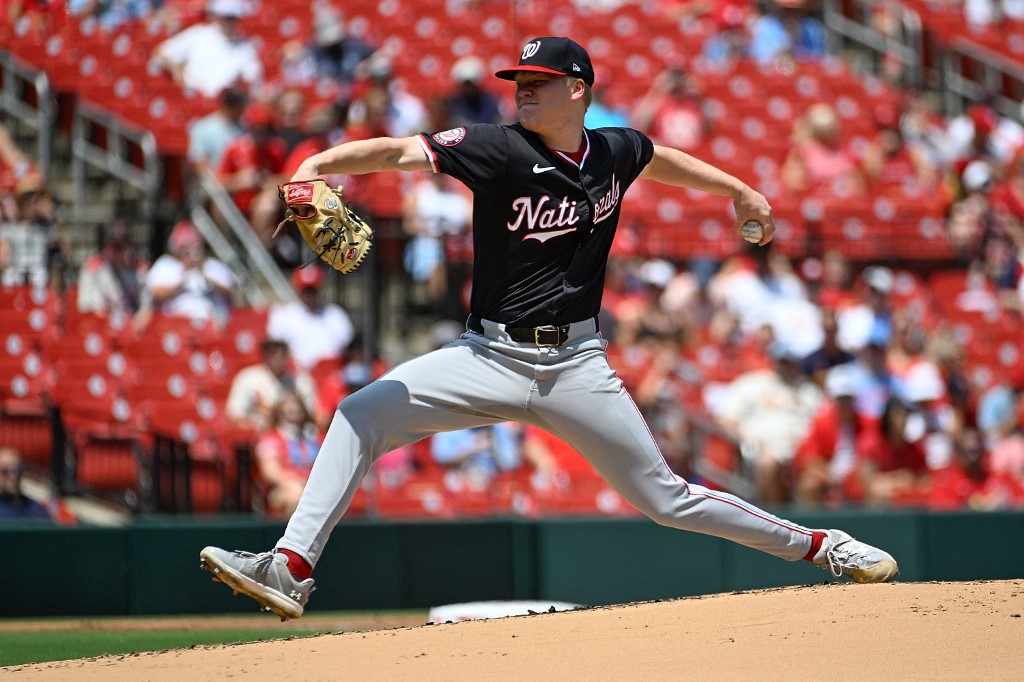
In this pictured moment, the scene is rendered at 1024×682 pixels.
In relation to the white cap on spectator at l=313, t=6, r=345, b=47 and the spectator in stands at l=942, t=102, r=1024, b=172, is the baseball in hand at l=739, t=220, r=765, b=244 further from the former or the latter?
the spectator in stands at l=942, t=102, r=1024, b=172

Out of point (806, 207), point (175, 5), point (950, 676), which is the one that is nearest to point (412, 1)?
point (175, 5)

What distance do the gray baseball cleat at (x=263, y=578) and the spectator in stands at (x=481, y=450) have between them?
15.0 feet

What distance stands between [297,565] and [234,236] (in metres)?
6.32

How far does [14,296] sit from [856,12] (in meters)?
9.49

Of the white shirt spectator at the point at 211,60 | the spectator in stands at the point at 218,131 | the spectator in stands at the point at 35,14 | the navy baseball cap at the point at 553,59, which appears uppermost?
the spectator in stands at the point at 35,14

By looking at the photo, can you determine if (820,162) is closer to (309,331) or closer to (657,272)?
(657,272)

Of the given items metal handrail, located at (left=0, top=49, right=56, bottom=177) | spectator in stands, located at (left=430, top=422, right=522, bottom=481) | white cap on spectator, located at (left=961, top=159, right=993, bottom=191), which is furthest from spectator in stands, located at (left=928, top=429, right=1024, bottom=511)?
metal handrail, located at (left=0, top=49, right=56, bottom=177)

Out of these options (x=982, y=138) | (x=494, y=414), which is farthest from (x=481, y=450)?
(x=982, y=138)

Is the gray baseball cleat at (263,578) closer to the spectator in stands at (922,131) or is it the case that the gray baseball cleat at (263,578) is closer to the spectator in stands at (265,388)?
the spectator in stands at (265,388)

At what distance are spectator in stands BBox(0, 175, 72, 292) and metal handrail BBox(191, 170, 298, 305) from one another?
3.28ft

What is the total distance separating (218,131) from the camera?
1085 centimetres

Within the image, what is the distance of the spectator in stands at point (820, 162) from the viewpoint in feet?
40.1

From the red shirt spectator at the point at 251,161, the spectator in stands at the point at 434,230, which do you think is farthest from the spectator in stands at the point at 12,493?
the spectator in stands at the point at 434,230

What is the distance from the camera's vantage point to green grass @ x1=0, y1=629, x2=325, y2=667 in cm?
627
